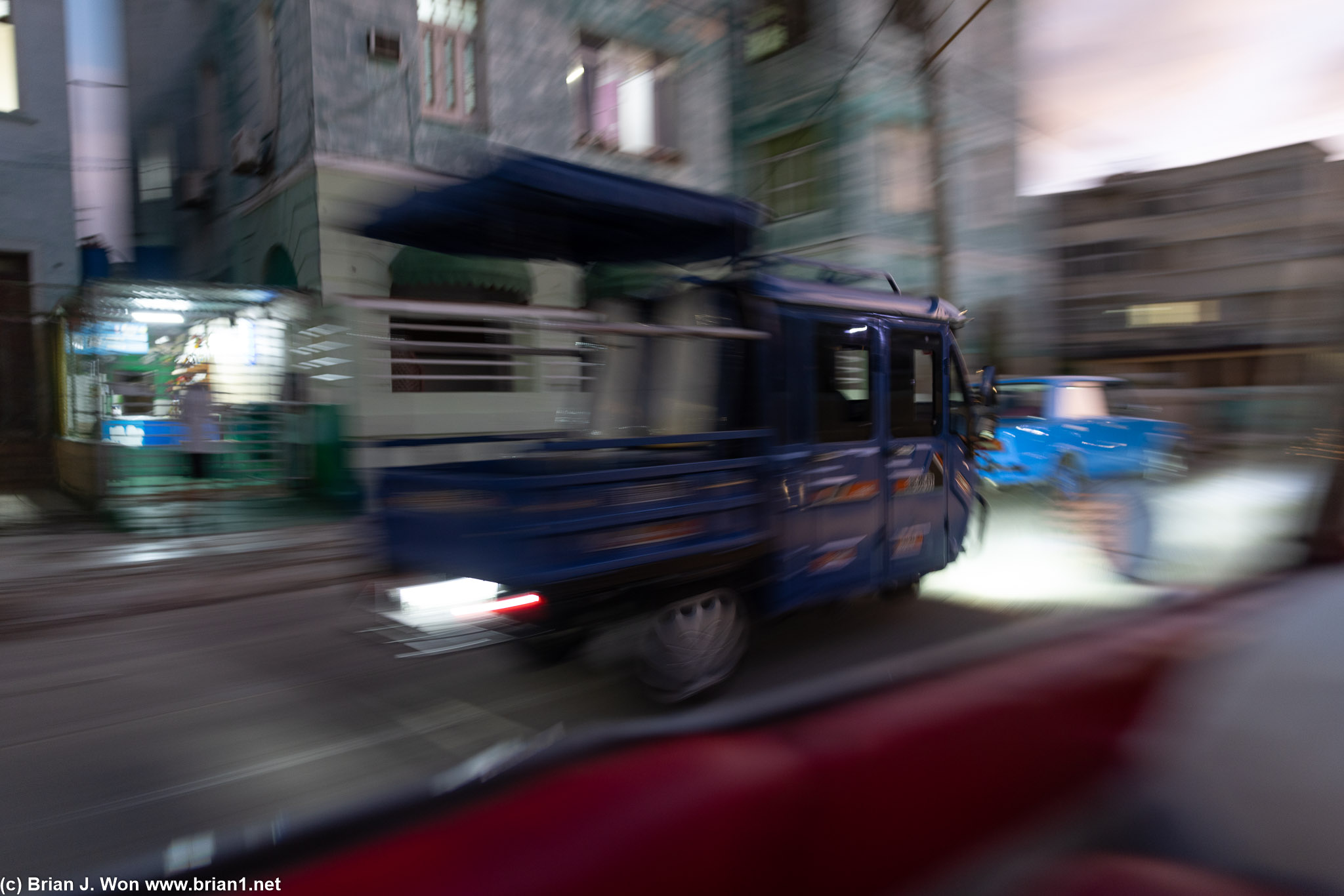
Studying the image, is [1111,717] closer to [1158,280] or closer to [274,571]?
[274,571]

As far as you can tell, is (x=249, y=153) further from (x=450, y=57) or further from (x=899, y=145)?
(x=899, y=145)

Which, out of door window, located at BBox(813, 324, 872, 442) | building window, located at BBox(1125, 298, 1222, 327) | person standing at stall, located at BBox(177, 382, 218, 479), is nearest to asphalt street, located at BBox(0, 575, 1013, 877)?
door window, located at BBox(813, 324, 872, 442)

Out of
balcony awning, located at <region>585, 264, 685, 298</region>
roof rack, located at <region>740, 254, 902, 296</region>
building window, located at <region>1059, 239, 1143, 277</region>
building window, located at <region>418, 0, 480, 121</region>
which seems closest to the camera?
roof rack, located at <region>740, 254, 902, 296</region>

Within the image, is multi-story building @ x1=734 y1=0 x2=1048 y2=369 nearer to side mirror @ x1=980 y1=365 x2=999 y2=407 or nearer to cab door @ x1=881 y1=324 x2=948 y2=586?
side mirror @ x1=980 y1=365 x2=999 y2=407

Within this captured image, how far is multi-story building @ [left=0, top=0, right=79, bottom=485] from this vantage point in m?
11.4

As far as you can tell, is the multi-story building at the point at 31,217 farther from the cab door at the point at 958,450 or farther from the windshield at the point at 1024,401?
the windshield at the point at 1024,401

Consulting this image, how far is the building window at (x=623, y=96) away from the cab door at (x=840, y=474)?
925cm

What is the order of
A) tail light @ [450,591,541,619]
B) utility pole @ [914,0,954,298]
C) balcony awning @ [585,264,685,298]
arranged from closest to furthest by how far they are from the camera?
tail light @ [450,591,541,619] → balcony awning @ [585,264,685,298] → utility pole @ [914,0,954,298]

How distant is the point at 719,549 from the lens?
3902mm

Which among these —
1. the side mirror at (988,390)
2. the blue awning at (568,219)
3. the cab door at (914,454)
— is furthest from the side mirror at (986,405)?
the blue awning at (568,219)

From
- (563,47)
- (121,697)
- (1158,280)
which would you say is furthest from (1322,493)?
(1158,280)

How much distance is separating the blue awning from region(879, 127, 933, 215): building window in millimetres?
11151

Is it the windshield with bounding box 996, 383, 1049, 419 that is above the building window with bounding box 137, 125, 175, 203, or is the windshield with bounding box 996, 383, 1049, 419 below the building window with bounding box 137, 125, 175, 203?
below

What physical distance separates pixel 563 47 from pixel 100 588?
977 cm
